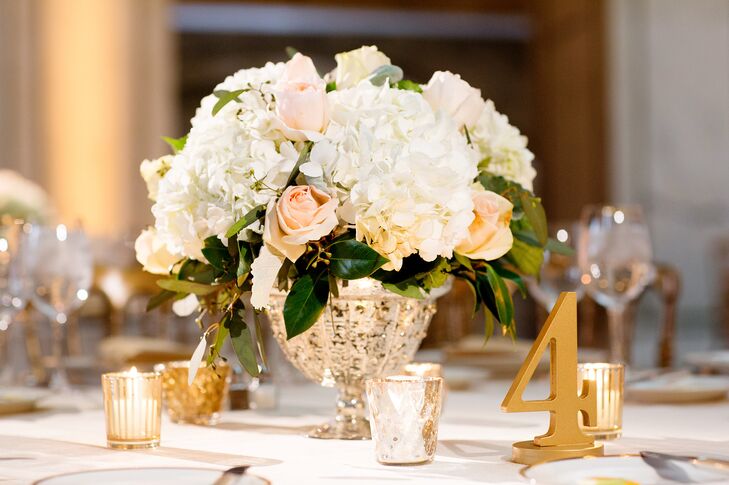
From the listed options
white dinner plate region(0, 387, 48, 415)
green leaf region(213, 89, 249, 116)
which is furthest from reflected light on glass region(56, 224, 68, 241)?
green leaf region(213, 89, 249, 116)

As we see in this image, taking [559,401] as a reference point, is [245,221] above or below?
above

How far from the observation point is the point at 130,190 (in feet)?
18.3

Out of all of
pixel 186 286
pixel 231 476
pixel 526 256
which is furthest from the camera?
pixel 526 256

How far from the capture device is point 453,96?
127 cm

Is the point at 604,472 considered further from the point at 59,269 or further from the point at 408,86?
the point at 59,269

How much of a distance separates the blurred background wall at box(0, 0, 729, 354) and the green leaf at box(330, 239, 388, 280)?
2.68 meters

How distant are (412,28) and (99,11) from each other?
18.1 feet

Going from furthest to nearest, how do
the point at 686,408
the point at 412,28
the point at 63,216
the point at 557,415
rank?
the point at 412,28 < the point at 63,216 < the point at 686,408 < the point at 557,415

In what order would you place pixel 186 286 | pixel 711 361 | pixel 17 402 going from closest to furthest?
1. pixel 186 286
2. pixel 17 402
3. pixel 711 361

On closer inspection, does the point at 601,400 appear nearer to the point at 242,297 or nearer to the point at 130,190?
the point at 242,297

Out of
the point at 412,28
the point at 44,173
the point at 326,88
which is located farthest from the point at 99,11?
the point at 412,28

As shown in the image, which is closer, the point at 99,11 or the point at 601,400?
the point at 601,400

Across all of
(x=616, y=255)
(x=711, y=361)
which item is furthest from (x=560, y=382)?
(x=711, y=361)

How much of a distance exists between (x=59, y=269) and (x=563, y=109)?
21.1ft
